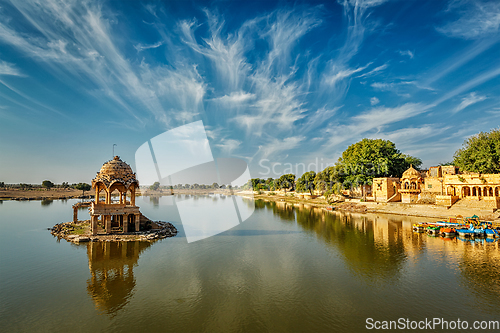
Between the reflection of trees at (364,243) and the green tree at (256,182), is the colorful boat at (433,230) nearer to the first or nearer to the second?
the reflection of trees at (364,243)

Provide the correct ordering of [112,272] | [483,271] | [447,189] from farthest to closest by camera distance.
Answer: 1. [447,189]
2. [483,271]
3. [112,272]

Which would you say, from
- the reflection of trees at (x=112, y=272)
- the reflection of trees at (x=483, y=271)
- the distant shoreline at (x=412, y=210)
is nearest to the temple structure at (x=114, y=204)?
the reflection of trees at (x=112, y=272)

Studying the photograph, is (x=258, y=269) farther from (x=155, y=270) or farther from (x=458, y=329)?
(x=458, y=329)

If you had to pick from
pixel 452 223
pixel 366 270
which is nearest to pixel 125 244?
pixel 366 270

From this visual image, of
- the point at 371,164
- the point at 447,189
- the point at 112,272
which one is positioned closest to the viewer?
the point at 112,272

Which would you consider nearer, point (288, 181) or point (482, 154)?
point (482, 154)

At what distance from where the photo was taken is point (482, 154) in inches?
1909

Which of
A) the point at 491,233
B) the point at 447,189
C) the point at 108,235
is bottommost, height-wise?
the point at 491,233

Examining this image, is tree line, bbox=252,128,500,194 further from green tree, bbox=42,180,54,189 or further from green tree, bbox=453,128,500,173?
green tree, bbox=42,180,54,189

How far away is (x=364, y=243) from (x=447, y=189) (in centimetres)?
3243

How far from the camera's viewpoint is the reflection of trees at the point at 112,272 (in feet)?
50.7

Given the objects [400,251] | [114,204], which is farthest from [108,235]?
[400,251]

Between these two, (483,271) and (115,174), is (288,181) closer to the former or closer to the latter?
(115,174)

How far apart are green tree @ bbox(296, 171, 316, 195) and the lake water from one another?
68.5m
